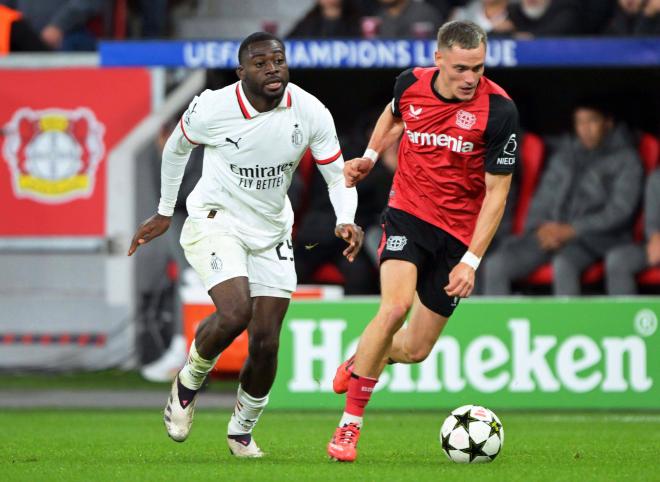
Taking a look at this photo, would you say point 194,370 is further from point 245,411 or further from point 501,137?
point 501,137

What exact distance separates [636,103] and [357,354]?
27.5ft

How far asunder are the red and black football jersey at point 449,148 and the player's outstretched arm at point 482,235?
8 cm

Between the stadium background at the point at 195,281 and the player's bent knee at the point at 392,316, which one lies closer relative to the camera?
the player's bent knee at the point at 392,316

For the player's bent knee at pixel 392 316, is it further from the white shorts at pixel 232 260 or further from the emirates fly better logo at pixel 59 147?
the emirates fly better logo at pixel 59 147

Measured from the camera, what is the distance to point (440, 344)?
456 inches

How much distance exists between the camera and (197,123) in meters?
7.35

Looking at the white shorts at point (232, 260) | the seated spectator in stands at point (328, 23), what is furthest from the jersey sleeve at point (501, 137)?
the seated spectator in stands at point (328, 23)

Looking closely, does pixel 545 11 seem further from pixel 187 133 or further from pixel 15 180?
pixel 187 133

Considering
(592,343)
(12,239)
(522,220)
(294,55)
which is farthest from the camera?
(12,239)

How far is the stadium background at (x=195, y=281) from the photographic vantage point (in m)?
11.5

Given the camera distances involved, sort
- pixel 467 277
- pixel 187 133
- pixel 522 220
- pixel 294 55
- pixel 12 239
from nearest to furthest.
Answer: pixel 467 277 < pixel 187 133 < pixel 294 55 < pixel 522 220 < pixel 12 239

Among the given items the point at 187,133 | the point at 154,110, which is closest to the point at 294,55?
the point at 154,110

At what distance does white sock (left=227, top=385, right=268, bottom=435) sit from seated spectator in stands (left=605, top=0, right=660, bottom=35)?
23.9ft

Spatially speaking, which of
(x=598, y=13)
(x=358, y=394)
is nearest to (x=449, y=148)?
(x=358, y=394)
